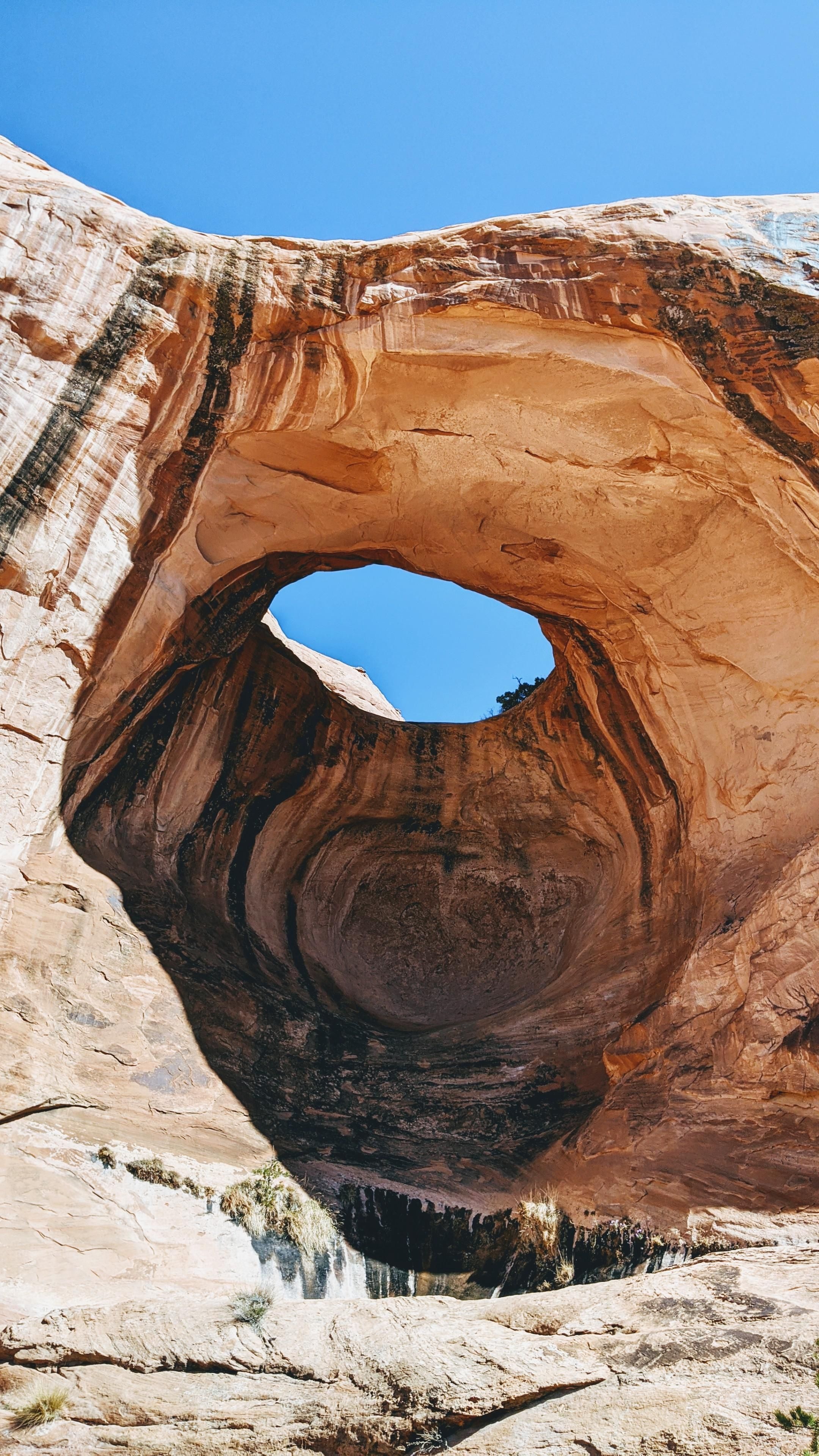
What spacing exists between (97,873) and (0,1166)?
8.81 feet

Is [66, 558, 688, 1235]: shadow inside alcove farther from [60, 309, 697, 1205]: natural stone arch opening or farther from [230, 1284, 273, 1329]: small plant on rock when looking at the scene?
[230, 1284, 273, 1329]: small plant on rock

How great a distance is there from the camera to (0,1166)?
615 cm

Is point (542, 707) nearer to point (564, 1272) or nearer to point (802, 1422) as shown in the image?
point (564, 1272)

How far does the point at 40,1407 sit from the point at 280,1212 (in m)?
2.13

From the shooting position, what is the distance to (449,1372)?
4957 millimetres

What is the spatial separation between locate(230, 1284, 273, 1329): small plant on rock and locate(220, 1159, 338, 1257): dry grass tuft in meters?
0.82

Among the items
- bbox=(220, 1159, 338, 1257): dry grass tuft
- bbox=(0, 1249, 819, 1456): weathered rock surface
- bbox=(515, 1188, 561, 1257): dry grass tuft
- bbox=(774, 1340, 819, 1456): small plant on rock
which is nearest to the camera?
bbox=(774, 1340, 819, 1456): small plant on rock

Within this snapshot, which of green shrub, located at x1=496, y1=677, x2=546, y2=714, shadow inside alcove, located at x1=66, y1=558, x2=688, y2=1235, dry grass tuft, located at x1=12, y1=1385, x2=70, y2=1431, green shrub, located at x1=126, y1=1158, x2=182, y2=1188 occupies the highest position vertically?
green shrub, located at x1=496, y1=677, x2=546, y2=714

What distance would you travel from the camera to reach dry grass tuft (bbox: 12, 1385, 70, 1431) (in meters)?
4.62

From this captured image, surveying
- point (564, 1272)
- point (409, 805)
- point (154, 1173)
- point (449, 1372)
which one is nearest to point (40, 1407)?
point (449, 1372)

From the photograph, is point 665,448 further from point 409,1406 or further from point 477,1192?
point 409,1406

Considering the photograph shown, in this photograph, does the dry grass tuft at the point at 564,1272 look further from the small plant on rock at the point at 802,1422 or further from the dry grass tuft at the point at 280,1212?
the small plant on rock at the point at 802,1422

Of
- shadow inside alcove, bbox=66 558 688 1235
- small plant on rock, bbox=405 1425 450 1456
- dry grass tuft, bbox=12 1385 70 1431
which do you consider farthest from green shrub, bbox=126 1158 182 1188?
small plant on rock, bbox=405 1425 450 1456

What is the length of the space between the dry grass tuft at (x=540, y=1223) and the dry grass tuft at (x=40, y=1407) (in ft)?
9.95
